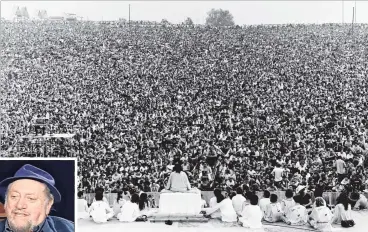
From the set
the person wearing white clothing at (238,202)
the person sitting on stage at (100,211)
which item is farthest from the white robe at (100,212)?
the person wearing white clothing at (238,202)

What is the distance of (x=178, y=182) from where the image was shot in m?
4.93

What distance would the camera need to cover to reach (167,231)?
479 centimetres

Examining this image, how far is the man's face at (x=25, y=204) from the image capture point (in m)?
4.30

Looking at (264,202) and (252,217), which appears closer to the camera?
(252,217)

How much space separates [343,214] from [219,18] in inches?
74.3

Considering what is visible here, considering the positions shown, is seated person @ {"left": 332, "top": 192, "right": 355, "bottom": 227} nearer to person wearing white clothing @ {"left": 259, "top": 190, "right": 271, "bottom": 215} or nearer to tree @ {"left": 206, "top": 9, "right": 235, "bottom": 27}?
person wearing white clothing @ {"left": 259, "top": 190, "right": 271, "bottom": 215}

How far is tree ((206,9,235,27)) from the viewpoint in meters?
5.04

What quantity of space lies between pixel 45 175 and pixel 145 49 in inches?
56.1

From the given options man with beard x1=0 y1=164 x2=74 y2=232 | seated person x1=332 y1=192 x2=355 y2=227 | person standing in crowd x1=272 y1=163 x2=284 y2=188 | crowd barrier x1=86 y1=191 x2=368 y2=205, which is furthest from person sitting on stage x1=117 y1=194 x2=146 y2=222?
seated person x1=332 y1=192 x2=355 y2=227

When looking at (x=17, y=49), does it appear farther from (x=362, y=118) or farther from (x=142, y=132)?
(x=362, y=118)

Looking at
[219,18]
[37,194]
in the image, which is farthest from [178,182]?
[219,18]

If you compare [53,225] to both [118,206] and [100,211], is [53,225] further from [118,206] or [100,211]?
[118,206]

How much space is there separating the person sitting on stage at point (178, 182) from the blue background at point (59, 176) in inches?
32.6

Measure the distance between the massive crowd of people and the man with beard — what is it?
23.3 inches
